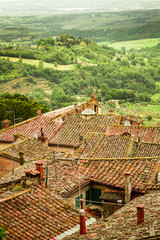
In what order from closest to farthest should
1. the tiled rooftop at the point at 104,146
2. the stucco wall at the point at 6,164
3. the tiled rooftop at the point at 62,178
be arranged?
the tiled rooftop at the point at 62,178
the stucco wall at the point at 6,164
the tiled rooftop at the point at 104,146

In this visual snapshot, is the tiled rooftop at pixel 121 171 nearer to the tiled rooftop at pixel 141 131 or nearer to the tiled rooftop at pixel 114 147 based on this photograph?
the tiled rooftop at pixel 114 147

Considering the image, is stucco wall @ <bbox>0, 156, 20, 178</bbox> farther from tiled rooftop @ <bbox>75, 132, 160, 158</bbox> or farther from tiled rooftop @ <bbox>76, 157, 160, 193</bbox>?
tiled rooftop @ <bbox>76, 157, 160, 193</bbox>

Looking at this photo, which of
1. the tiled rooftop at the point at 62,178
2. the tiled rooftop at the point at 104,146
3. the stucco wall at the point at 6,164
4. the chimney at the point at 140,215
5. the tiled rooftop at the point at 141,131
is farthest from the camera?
the tiled rooftop at the point at 141,131

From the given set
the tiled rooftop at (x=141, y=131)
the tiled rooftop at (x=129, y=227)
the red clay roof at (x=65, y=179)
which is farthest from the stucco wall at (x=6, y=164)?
the tiled rooftop at (x=141, y=131)

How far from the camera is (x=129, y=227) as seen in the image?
8.85 metres

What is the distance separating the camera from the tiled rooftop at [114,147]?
20.4m

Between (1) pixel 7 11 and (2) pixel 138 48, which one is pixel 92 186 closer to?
(2) pixel 138 48

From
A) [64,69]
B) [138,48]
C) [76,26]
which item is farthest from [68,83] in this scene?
[76,26]

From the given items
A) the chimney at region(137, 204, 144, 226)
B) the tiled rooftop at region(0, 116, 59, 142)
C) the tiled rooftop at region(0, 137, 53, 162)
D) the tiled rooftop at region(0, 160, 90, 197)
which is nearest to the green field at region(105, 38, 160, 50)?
the tiled rooftop at region(0, 116, 59, 142)

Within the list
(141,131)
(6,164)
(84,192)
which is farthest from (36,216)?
(141,131)

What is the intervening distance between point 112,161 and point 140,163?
44.9 inches

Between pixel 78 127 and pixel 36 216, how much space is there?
60.6ft

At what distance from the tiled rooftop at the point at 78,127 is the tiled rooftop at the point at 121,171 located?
11787 millimetres

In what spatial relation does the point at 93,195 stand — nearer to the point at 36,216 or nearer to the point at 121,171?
the point at 121,171
